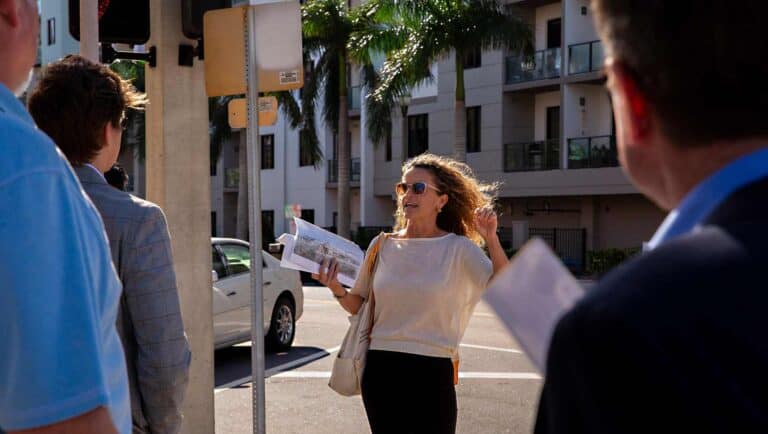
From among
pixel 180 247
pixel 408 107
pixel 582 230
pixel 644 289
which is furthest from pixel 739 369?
pixel 408 107

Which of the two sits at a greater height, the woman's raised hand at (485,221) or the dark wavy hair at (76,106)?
the dark wavy hair at (76,106)

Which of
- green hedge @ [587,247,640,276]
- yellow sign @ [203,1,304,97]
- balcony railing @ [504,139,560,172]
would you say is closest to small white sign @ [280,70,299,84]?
yellow sign @ [203,1,304,97]

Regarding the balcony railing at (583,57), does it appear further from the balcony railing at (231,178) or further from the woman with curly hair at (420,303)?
the woman with curly hair at (420,303)

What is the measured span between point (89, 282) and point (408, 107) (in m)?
34.9

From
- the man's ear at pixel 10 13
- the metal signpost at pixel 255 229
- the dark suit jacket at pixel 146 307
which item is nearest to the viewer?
the man's ear at pixel 10 13

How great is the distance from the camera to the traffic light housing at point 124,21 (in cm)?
517

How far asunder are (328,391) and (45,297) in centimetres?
763

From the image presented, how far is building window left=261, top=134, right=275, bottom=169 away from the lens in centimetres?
4331

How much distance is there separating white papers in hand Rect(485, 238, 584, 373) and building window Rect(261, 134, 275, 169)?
42.4 meters

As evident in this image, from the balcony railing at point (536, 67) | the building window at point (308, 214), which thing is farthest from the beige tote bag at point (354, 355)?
the building window at point (308, 214)

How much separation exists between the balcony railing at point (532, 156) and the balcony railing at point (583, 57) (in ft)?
8.58

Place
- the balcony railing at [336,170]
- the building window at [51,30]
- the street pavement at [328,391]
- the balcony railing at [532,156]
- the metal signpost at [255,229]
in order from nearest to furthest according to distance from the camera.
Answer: the metal signpost at [255,229] < the street pavement at [328,391] < the balcony railing at [532,156] < the balcony railing at [336,170] < the building window at [51,30]

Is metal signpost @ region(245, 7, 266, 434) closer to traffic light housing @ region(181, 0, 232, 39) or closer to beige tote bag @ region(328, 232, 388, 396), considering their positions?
beige tote bag @ region(328, 232, 388, 396)

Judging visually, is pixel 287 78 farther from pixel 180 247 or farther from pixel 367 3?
pixel 367 3
